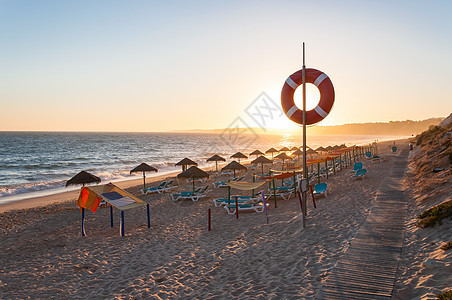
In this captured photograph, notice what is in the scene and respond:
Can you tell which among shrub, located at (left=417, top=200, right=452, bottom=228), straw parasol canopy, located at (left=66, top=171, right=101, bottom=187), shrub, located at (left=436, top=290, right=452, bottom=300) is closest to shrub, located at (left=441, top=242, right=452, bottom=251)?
shrub, located at (left=417, top=200, right=452, bottom=228)

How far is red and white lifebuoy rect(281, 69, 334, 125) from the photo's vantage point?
24.5 ft

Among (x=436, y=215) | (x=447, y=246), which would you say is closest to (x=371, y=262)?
(x=447, y=246)

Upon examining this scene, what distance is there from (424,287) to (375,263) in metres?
0.86

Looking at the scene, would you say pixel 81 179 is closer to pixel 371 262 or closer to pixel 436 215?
pixel 371 262

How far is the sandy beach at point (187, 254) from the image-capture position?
17.1 feet

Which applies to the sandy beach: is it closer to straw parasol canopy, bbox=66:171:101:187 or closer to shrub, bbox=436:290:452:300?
shrub, bbox=436:290:452:300

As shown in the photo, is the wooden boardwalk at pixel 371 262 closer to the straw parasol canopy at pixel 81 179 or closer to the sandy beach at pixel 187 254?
the sandy beach at pixel 187 254

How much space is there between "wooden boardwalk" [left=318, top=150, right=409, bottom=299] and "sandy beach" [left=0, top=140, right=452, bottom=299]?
20cm

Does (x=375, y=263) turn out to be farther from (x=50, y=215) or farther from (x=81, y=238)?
(x=50, y=215)

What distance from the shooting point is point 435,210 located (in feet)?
21.5

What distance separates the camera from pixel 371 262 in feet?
16.5

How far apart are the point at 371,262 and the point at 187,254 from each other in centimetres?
400

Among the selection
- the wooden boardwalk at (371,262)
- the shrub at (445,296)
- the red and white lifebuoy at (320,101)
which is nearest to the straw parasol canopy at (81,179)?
the red and white lifebuoy at (320,101)

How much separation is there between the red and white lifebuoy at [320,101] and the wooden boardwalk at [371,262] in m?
2.89
